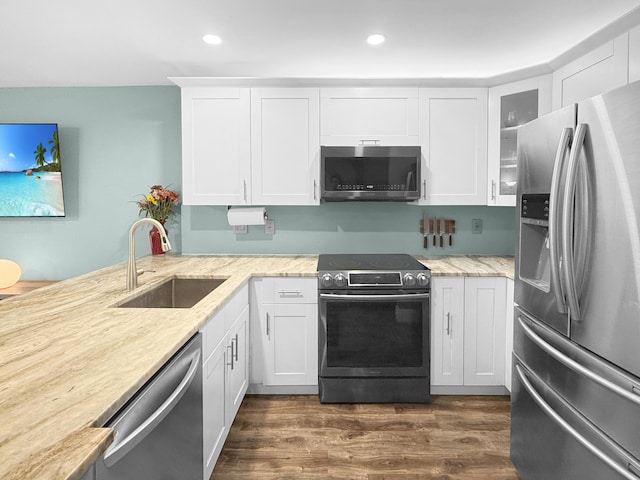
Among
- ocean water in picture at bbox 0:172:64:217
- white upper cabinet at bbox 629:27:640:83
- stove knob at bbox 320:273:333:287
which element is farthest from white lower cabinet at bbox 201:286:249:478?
white upper cabinet at bbox 629:27:640:83

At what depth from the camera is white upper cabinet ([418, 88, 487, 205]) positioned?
10.4 feet

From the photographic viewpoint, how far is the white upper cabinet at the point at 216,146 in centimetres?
319

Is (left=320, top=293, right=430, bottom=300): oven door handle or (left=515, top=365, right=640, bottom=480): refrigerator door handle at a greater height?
(left=320, top=293, right=430, bottom=300): oven door handle

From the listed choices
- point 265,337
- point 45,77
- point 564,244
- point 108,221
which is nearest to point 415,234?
point 265,337

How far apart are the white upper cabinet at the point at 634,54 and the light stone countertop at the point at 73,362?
90.3 inches

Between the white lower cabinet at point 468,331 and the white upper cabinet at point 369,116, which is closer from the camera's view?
the white lower cabinet at point 468,331

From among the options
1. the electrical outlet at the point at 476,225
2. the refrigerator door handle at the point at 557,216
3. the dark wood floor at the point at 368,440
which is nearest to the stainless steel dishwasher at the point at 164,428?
the dark wood floor at the point at 368,440

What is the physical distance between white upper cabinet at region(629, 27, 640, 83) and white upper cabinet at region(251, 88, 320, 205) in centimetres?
186

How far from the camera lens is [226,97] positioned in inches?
125

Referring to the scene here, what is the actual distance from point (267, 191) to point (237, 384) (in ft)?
4.57

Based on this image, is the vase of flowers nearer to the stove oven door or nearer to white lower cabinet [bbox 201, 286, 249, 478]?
white lower cabinet [bbox 201, 286, 249, 478]

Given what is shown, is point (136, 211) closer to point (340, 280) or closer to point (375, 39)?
point (340, 280)

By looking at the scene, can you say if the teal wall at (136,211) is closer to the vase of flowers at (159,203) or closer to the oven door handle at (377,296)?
A: the vase of flowers at (159,203)

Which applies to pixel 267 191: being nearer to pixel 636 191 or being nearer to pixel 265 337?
pixel 265 337
